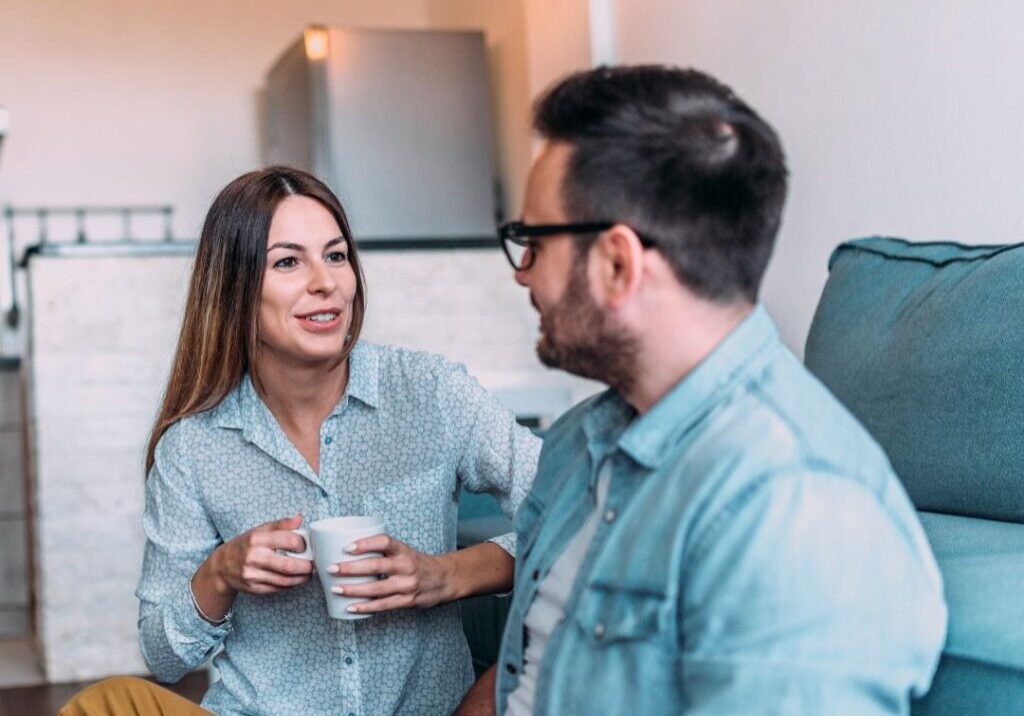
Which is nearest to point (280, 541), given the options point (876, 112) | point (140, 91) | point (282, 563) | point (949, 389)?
point (282, 563)

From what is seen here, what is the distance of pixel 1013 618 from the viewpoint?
0.99 m

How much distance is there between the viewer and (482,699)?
1.38 metres

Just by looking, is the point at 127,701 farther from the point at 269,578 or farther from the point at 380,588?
the point at 380,588

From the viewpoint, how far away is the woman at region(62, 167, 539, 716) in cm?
152

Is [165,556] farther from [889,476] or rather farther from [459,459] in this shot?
[889,476]

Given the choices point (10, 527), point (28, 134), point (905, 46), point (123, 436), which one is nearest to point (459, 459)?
point (905, 46)

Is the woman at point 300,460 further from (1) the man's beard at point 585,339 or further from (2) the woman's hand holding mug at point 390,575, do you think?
(1) the man's beard at point 585,339

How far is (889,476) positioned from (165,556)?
3.13 feet

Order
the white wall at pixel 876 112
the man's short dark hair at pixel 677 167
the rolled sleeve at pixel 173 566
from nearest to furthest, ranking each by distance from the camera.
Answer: the man's short dark hair at pixel 677 167
the rolled sleeve at pixel 173 566
the white wall at pixel 876 112

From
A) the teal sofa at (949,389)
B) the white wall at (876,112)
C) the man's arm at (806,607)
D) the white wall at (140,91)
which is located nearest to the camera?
→ the man's arm at (806,607)

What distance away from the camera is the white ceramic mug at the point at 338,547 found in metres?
1.27

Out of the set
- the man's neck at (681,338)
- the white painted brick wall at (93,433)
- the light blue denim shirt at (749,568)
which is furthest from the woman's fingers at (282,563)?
the white painted brick wall at (93,433)

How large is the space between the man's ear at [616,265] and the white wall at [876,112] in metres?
1.18

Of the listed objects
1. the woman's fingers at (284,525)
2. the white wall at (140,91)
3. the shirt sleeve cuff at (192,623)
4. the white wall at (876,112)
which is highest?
the white wall at (140,91)
